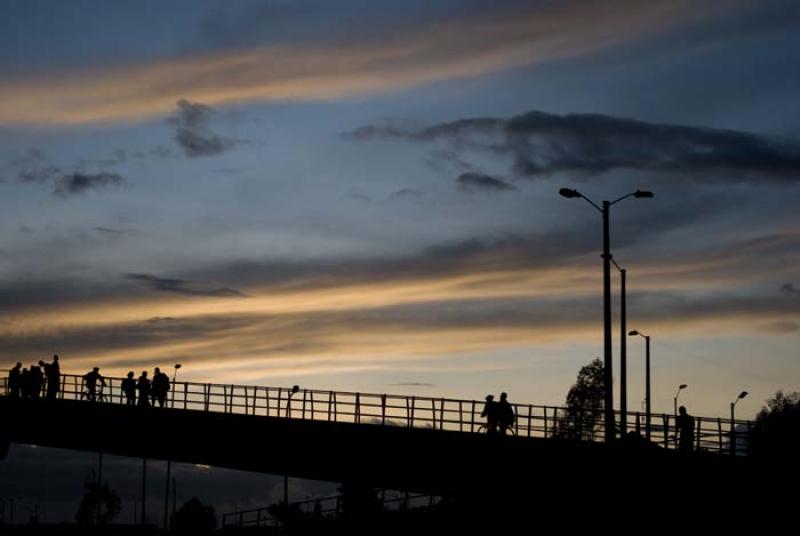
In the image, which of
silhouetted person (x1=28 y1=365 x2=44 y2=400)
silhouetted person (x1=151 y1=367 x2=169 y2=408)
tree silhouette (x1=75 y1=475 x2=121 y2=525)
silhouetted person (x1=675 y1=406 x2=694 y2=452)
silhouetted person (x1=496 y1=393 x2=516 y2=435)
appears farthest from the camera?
tree silhouette (x1=75 y1=475 x2=121 y2=525)

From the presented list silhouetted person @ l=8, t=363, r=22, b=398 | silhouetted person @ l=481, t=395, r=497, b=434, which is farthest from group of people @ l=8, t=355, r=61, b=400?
silhouetted person @ l=481, t=395, r=497, b=434

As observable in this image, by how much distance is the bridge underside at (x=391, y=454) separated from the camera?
41438 millimetres

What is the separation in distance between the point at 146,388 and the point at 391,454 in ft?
43.7

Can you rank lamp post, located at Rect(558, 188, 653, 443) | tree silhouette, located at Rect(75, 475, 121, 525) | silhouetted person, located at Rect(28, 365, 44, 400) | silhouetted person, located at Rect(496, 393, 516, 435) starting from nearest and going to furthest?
lamp post, located at Rect(558, 188, 653, 443) < silhouetted person, located at Rect(496, 393, 516, 435) < silhouetted person, located at Rect(28, 365, 44, 400) < tree silhouette, located at Rect(75, 475, 121, 525)

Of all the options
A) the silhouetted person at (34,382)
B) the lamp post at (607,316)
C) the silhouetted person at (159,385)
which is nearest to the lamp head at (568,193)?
the lamp post at (607,316)

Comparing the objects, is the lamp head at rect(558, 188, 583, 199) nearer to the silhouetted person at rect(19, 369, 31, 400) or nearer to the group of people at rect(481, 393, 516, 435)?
the group of people at rect(481, 393, 516, 435)

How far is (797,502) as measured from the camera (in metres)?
38.9

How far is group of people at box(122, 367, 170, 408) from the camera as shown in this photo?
57.7 meters

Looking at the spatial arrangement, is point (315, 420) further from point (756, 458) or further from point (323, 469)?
point (756, 458)

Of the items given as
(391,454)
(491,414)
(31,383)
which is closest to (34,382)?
(31,383)

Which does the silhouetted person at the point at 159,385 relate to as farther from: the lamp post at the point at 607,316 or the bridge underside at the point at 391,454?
the lamp post at the point at 607,316

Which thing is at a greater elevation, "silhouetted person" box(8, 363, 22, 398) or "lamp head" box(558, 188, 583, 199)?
"lamp head" box(558, 188, 583, 199)

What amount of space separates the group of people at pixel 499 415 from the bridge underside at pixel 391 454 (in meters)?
0.43

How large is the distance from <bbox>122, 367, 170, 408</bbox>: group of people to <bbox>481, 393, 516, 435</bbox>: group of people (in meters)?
17.1
